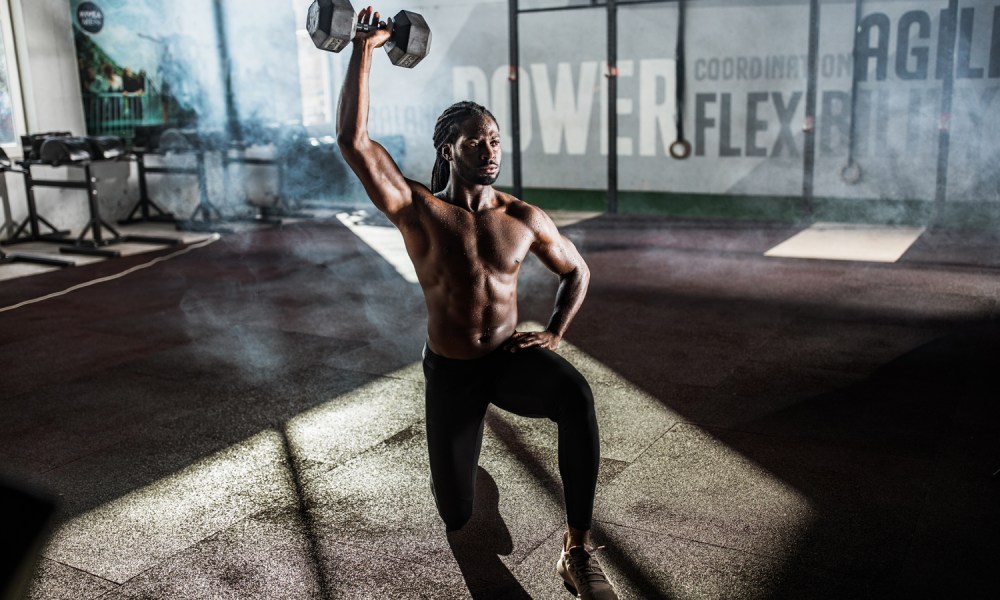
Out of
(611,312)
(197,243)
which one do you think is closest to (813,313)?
(611,312)

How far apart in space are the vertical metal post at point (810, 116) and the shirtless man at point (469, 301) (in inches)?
263

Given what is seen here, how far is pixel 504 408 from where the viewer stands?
7.96 ft

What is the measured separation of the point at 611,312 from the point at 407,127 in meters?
6.57

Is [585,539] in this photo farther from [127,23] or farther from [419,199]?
[127,23]

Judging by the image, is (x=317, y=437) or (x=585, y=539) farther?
(x=317, y=437)

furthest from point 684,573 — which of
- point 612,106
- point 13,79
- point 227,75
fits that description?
point 227,75

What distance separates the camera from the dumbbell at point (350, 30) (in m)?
2.13

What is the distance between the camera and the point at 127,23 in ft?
31.4

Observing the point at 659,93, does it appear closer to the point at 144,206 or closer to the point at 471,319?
the point at 144,206

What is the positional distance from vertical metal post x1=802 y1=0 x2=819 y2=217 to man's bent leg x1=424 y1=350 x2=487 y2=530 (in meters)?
6.95

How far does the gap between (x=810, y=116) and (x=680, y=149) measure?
4.83 ft

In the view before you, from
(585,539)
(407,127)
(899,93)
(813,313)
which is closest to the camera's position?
(585,539)

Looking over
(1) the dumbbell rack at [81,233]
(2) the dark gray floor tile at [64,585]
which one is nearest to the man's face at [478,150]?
(2) the dark gray floor tile at [64,585]

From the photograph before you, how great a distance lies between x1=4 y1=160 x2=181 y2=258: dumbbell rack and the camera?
7957 millimetres
